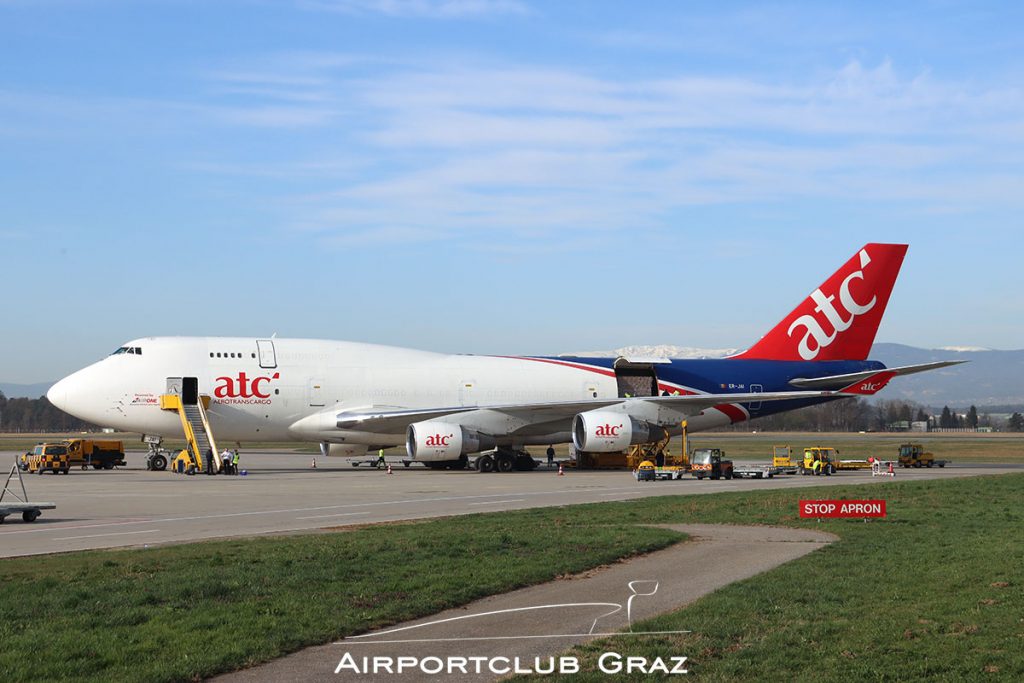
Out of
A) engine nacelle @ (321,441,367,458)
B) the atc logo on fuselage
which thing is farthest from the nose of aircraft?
engine nacelle @ (321,441,367,458)

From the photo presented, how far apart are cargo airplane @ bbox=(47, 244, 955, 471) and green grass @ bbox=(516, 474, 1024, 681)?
26.0 metres

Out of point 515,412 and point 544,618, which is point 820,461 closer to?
point 515,412

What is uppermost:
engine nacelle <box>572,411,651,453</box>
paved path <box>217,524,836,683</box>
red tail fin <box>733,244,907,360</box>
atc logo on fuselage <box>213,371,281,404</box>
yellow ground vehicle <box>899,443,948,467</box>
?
red tail fin <box>733,244,907,360</box>

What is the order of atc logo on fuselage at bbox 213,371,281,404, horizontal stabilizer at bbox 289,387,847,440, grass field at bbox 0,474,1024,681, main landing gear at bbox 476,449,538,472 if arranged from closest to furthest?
grass field at bbox 0,474,1024,681 < atc logo on fuselage at bbox 213,371,281,404 < horizontal stabilizer at bbox 289,387,847,440 < main landing gear at bbox 476,449,538,472

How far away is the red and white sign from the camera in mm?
22344

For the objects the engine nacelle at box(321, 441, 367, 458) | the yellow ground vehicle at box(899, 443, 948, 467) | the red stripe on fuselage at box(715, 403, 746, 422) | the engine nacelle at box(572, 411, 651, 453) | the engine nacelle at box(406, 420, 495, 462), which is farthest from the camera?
the yellow ground vehicle at box(899, 443, 948, 467)

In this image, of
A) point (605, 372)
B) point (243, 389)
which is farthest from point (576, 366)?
point (243, 389)

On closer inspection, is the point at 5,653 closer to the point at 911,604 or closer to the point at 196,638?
the point at 196,638

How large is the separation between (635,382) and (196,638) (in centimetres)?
3995

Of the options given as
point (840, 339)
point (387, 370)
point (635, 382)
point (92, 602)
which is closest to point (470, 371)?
point (387, 370)

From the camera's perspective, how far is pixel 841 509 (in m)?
22.8

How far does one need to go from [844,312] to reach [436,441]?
2049cm

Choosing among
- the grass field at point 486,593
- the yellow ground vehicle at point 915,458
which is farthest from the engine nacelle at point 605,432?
the grass field at point 486,593

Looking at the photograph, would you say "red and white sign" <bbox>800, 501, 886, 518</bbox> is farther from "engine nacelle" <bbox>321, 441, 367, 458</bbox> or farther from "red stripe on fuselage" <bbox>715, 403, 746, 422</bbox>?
"engine nacelle" <bbox>321, 441, 367, 458</bbox>
